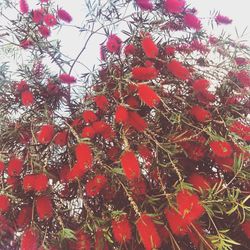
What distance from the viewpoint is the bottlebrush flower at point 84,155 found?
860 mm

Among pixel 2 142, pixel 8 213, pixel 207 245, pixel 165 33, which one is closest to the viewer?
pixel 207 245

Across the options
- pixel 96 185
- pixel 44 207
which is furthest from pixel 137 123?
pixel 44 207

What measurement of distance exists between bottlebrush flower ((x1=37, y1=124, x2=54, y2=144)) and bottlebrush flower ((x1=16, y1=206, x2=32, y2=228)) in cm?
15

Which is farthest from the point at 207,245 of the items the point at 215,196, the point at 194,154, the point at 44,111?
the point at 44,111

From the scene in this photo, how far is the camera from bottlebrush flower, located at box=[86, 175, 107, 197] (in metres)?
0.88

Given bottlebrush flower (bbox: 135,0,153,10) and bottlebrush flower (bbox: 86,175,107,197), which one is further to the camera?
bottlebrush flower (bbox: 135,0,153,10)

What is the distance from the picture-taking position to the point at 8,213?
950mm

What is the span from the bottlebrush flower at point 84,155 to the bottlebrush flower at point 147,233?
6.0 inches

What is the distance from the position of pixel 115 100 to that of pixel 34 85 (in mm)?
263

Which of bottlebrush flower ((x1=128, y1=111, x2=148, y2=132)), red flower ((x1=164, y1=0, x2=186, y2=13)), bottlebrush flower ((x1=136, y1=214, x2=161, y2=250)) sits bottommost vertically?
bottlebrush flower ((x1=136, y1=214, x2=161, y2=250))

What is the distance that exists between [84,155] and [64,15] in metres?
0.59

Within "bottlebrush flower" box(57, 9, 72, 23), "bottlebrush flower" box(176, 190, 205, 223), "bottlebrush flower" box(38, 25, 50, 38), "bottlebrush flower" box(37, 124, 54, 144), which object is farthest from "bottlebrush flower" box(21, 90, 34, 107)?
"bottlebrush flower" box(176, 190, 205, 223)

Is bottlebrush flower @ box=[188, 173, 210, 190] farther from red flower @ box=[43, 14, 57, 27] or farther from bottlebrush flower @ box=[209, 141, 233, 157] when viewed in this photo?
red flower @ box=[43, 14, 57, 27]

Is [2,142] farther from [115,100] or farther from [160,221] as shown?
[160,221]
